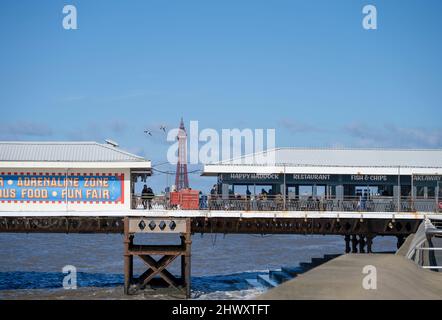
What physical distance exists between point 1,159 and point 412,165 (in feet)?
79.7

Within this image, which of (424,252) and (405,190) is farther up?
(405,190)

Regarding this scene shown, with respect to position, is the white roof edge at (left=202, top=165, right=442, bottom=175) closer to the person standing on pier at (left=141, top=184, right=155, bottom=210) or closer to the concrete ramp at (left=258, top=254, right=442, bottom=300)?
the person standing on pier at (left=141, top=184, right=155, bottom=210)

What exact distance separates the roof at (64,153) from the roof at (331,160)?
528 cm

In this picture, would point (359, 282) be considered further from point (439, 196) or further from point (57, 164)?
point (439, 196)

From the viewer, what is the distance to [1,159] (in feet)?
136

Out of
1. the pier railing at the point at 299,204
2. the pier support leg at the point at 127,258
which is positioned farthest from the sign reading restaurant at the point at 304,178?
the pier support leg at the point at 127,258

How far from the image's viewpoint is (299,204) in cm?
4253

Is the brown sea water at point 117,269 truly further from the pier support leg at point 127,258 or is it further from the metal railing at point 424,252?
the metal railing at point 424,252

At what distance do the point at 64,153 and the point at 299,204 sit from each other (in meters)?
13.3

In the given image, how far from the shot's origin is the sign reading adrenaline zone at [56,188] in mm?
41156

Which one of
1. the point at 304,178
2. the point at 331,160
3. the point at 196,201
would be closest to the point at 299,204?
the point at 304,178

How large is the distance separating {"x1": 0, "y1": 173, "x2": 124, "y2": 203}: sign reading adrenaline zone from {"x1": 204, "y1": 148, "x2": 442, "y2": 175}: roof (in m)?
6.41
